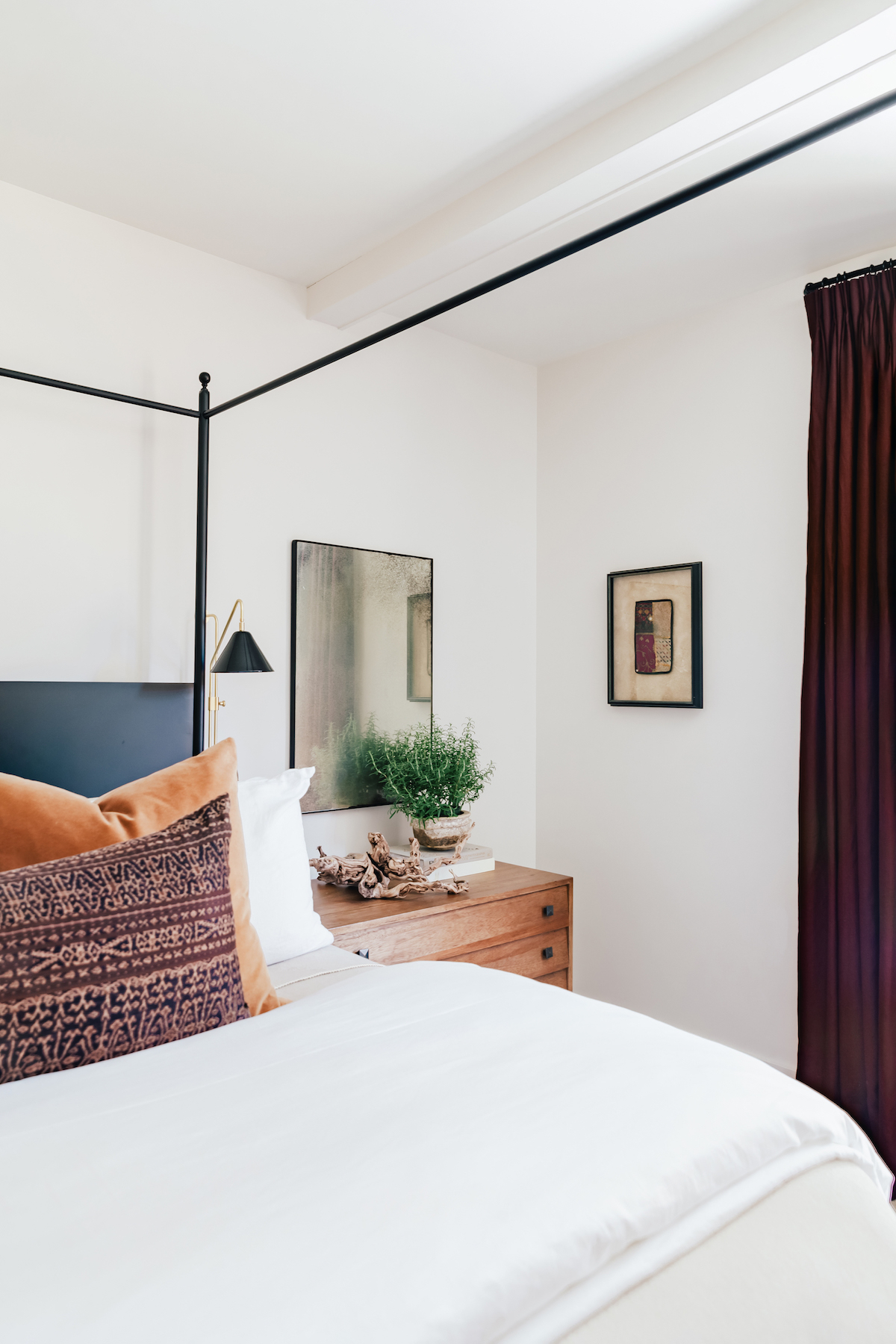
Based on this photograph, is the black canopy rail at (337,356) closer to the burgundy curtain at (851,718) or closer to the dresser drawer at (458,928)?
the burgundy curtain at (851,718)

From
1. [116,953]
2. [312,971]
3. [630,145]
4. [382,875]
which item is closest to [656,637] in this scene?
[382,875]

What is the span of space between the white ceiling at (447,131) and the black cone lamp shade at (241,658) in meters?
1.18

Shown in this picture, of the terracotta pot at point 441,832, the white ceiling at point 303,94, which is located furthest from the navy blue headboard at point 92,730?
the white ceiling at point 303,94

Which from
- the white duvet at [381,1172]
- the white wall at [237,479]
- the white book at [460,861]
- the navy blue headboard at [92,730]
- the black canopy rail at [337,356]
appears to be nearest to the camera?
the white duvet at [381,1172]

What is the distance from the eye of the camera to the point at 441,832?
9.09 ft

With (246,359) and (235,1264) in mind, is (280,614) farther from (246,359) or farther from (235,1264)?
(235,1264)

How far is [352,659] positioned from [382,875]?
76 centimetres

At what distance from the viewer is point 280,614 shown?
108 inches

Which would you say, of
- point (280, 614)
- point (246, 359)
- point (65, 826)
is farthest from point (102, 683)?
point (246, 359)

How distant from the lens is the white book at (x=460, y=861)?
2684 millimetres

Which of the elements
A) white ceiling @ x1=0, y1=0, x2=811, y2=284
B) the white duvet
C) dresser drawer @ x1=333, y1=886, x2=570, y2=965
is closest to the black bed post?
white ceiling @ x1=0, y1=0, x2=811, y2=284

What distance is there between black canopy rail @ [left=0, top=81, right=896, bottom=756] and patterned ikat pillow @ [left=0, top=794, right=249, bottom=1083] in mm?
1091

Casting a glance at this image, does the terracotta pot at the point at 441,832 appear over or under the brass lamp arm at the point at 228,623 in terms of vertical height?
under

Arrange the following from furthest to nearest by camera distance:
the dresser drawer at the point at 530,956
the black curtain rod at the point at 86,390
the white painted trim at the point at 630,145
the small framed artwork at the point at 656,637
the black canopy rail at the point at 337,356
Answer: the small framed artwork at the point at 656,637 → the dresser drawer at the point at 530,956 → the black curtain rod at the point at 86,390 → the white painted trim at the point at 630,145 → the black canopy rail at the point at 337,356
